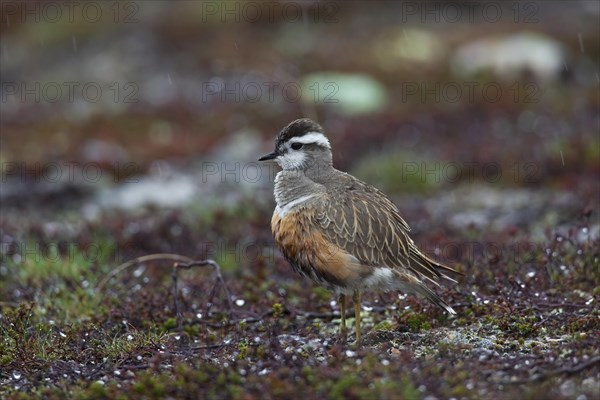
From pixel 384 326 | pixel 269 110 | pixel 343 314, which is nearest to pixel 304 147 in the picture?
pixel 343 314

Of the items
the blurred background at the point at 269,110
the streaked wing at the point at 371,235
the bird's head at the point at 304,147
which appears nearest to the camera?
the streaked wing at the point at 371,235

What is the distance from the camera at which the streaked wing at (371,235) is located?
8.01m

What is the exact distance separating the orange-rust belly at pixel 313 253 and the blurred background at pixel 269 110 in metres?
3.03

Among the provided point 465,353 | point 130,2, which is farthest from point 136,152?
point 465,353

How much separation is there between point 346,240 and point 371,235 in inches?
10.2

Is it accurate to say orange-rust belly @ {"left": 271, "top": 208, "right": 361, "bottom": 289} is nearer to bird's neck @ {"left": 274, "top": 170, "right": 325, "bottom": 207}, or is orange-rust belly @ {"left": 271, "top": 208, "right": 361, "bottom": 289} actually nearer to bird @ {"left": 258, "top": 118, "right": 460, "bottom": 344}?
bird @ {"left": 258, "top": 118, "right": 460, "bottom": 344}

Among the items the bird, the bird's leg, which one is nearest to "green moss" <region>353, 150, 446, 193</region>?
the bird

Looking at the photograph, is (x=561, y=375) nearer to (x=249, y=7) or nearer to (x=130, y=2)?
(x=249, y=7)

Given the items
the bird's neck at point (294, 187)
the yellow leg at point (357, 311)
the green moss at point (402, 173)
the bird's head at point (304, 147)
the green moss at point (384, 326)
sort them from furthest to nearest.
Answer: the green moss at point (402, 173) → the bird's head at point (304, 147) → the bird's neck at point (294, 187) → the green moss at point (384, 326) → the yellow leg at point (357, 311)

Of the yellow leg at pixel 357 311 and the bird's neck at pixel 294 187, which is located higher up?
the bird's neck at pixel 294 187

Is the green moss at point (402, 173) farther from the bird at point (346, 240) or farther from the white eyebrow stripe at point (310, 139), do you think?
the bird at point (346, 240)

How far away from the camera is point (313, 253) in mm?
7949

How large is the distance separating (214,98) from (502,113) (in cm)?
635

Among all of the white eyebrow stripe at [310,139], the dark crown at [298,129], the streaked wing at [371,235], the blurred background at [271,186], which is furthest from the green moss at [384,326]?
the dark crown at [298,129]
